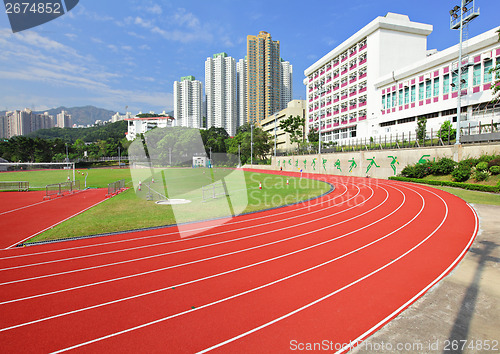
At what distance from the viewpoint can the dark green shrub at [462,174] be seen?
19.9m

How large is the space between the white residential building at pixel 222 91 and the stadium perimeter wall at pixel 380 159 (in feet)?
402

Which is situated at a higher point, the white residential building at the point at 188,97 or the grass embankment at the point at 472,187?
the white residential building at the point at 188,97

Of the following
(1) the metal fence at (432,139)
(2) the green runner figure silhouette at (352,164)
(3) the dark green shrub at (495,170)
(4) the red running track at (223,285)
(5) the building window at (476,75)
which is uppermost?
(5) the building window at (476,75)

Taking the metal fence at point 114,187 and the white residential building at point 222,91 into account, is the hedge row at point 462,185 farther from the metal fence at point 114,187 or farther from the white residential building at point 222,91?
the white residential building at point 222,91

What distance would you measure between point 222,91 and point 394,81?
132 metres

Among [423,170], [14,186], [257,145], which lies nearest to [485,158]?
[423,170]

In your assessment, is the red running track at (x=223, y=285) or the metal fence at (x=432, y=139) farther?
the metal fence at (x=432, y=139)

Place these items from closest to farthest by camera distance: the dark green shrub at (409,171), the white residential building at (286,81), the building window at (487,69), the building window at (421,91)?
the dark green shrub at (409,171) < the building window at (487,69) < the building window at (421,91) < the white residential building at (286,81)

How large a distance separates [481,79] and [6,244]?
41.4 m

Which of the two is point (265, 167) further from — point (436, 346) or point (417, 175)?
point (436, 346)

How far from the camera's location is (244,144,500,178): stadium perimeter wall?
2162 centimetres

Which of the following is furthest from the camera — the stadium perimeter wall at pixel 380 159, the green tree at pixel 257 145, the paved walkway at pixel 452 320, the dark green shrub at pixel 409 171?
the green tree at pixel 257 145

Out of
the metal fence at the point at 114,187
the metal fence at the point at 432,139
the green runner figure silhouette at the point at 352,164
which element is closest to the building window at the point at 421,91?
the metal fence at the point at 432,139

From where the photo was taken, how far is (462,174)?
65.3 feet
